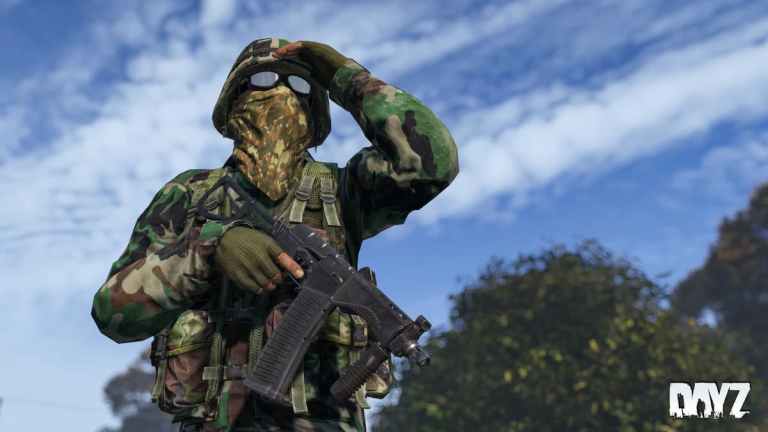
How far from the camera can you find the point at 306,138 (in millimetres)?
3896

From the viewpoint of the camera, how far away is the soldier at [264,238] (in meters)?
3.33

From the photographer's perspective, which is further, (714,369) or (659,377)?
(714,369)

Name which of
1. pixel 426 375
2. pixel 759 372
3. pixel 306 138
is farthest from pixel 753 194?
pixel 306 138

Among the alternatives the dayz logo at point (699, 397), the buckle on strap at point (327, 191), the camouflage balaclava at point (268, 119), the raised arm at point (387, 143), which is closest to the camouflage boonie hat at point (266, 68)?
the camouflage balaclava at point (268, 119)

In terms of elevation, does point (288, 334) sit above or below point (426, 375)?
below

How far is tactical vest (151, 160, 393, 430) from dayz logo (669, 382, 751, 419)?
465 inches

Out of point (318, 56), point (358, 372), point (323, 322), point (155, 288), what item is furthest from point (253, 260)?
point (318, 56)

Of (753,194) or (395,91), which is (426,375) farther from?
(753,194)

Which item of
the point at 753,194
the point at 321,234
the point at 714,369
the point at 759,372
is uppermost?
the point at 753,194

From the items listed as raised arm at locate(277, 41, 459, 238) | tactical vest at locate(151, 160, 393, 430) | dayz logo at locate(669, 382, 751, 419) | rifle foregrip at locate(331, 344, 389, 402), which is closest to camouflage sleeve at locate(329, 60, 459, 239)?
raised arm at locate(277, 41, 459, 238)

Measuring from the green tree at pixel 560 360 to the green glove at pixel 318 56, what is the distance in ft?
42.3

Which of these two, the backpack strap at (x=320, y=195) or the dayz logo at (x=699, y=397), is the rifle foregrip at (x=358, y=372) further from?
the dayz logo at (x=699, y=397)

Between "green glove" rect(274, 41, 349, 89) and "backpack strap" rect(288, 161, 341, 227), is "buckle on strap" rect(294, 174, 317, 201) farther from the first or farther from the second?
"green glove" rect(274, 41, 349, 89)

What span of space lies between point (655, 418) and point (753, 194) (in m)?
36.3
